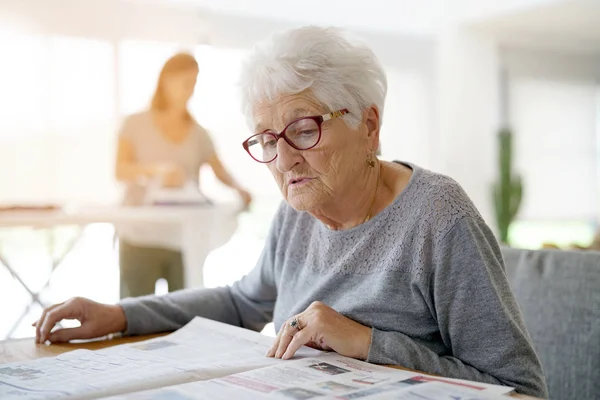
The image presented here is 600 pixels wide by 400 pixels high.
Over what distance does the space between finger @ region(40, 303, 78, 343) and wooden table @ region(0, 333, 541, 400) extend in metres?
0.02

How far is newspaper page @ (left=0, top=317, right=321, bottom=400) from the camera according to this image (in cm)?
82

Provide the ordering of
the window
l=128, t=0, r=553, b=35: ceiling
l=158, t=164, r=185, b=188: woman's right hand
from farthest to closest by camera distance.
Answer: the window
l=128, t=0, r=553, b=35: ceiling
l=158, t=164, r=185, b=188: woman's right hand

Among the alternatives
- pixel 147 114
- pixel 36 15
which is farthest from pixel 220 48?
pixel 147 114

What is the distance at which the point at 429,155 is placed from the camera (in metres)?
7.15

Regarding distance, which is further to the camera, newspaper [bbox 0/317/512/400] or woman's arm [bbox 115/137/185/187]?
woman's arm [bbox 115/137/185/187]

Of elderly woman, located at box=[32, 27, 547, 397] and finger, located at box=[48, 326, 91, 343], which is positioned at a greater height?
elderly woman, located at box=[32, 27, 547, 397]

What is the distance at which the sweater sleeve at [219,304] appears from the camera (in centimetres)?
128

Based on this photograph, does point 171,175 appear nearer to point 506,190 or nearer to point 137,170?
point 137,170

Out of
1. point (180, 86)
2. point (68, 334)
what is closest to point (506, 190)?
point (180, 86)

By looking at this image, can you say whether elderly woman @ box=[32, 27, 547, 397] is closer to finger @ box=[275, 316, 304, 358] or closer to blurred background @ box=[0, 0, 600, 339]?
finger @ box=[275, 316, 304, 358]

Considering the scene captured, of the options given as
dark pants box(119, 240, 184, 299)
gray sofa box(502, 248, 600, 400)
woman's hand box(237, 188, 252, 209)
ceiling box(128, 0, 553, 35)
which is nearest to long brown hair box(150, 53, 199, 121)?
woman's hand box(237, 188, 252, 209)

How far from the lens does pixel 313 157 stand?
1161 mm

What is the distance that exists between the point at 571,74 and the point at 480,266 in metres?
8.07

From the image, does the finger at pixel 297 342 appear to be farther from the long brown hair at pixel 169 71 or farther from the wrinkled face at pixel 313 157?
the long brown hair at pixel 169 71
